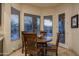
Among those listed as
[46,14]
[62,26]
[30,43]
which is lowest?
[30,43]

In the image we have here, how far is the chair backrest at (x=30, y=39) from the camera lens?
2.53 m

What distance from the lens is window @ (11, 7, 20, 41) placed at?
2.47m

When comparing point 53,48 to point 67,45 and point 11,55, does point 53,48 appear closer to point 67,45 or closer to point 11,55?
point 67,45

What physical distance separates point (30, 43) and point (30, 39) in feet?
→ 0.23

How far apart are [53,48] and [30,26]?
1.80 feet

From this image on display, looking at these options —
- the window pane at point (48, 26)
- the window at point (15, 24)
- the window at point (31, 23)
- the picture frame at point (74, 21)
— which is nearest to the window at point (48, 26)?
the window pane at point (48, 26)

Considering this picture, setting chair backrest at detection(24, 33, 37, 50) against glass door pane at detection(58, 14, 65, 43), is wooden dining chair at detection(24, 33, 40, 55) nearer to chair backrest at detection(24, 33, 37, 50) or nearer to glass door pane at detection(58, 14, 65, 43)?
chair backrest at detection(24, 33, 37, 50)

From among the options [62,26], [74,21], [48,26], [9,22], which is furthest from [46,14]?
[9,22]

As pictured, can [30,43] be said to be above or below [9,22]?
below

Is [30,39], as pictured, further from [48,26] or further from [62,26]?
[62,26]

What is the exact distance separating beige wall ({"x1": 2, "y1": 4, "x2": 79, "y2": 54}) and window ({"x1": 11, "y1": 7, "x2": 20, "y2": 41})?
0.05 metres

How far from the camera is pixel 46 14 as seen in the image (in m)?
2.54

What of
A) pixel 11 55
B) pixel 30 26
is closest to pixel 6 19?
pixel 30 26

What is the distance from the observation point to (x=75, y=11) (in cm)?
249
